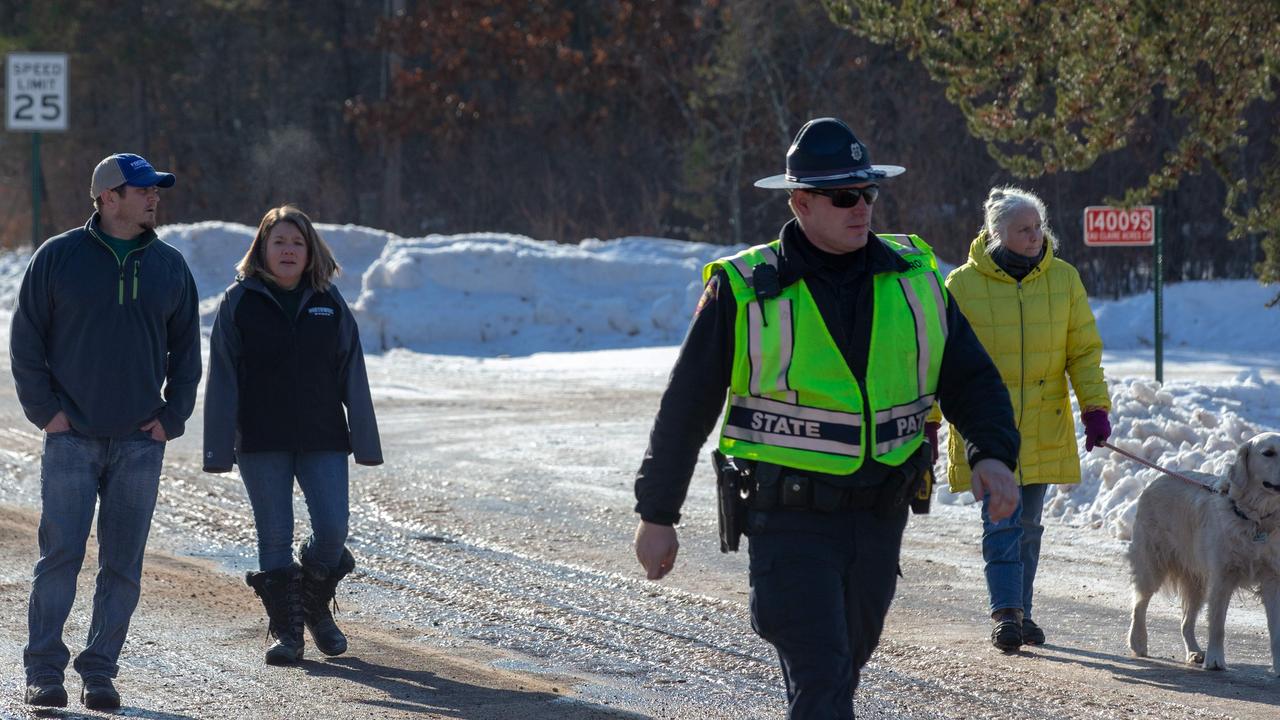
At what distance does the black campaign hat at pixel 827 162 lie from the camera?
4.15m

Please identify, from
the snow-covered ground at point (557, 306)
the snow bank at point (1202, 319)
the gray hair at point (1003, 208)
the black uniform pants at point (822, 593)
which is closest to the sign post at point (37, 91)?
the snow-covered ground at point (557, 306)

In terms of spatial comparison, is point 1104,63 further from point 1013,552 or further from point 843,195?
point 843,195

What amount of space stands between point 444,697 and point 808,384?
2622mm

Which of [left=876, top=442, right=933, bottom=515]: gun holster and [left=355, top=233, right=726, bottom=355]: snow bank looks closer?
[left=876, top=442, right=933, bottom=515]: gun holster

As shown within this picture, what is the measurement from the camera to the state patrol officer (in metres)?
4.04

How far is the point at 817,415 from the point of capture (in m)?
4.10

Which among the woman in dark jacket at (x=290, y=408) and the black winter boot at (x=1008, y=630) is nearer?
the woman in dark jacket at (x=290, y=408)

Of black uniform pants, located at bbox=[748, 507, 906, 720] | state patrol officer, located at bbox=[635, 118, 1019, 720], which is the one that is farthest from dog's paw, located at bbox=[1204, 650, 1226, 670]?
black uniform pants, located at bbox=[748, 507, 906, 720]

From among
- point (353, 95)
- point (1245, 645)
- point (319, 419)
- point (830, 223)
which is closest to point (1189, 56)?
point (1245, 645)

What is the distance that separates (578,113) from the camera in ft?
119

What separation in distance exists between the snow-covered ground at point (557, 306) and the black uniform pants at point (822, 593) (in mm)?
13672

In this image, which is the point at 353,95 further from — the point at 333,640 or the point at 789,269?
the point at 789,269

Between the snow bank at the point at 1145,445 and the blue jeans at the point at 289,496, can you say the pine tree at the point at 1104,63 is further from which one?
the blue jeans at the point at 289,496

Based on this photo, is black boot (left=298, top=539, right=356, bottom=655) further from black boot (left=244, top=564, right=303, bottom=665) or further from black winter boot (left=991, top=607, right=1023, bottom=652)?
black winter boot (left=991, top=607, right=1023, bottom=652)
